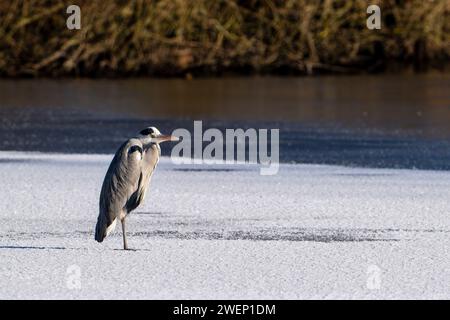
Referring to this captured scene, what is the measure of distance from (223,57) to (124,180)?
12954mm

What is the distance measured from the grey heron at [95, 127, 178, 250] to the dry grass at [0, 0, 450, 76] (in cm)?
1239

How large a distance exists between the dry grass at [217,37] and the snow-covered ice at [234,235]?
9.55 meters

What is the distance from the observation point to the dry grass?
19.2 meters

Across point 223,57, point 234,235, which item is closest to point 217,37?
point 223,57

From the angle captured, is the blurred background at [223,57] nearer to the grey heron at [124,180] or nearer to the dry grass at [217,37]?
the dry grass at [217,37]

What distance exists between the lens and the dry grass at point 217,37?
757 inches

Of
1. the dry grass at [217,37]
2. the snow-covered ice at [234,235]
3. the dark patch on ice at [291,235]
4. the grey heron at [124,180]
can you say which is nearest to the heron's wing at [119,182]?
the grey heron at [124,180]

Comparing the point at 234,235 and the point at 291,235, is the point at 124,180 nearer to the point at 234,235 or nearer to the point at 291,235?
the point at 234,235

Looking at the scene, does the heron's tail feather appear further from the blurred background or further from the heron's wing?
the blurred background

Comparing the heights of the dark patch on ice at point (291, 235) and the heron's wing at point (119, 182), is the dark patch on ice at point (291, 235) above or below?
below

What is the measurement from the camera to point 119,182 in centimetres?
657

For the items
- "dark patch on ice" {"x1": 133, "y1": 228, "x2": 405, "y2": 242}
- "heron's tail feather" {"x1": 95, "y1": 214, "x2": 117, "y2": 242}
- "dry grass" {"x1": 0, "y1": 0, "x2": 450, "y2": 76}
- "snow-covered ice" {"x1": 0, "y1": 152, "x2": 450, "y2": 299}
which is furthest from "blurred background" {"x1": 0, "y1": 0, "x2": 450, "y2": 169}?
"heron's tail feather" {"x1": 95, "y1": 214, "x2": 117, "y2": 242}

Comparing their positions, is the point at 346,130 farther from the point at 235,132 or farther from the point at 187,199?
the point at 187,199
